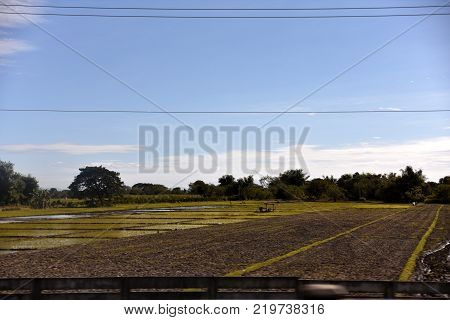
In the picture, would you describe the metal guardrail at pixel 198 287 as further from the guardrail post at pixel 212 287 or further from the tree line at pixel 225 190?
the tree line at pixel 225 190

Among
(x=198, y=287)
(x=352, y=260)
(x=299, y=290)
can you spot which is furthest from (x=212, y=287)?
(x=352, y=260)

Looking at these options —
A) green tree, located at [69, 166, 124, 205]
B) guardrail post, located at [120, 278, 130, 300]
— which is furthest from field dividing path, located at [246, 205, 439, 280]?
green tree, located at [69, 166, 124, 205]

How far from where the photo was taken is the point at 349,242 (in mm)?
38156

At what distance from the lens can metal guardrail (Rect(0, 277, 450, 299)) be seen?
12906 mm

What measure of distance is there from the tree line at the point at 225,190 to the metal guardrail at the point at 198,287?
109 meters

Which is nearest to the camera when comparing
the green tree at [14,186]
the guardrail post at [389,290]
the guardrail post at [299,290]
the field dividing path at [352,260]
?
the guardrail post at [299,290]

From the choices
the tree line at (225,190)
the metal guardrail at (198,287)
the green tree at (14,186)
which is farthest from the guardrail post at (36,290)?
the green tree at (14,186)

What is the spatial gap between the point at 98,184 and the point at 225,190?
41827mm

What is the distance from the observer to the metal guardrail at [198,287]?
12.9 meters

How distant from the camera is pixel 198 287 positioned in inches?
512

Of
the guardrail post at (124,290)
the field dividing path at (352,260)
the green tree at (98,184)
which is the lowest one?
the field dividing path at (352,260)

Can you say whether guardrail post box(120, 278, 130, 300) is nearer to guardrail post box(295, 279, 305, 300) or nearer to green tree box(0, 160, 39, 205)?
guardrail post box(295, 279, 305, 300)

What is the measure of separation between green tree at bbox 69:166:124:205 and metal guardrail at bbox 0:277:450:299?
4436 inches
